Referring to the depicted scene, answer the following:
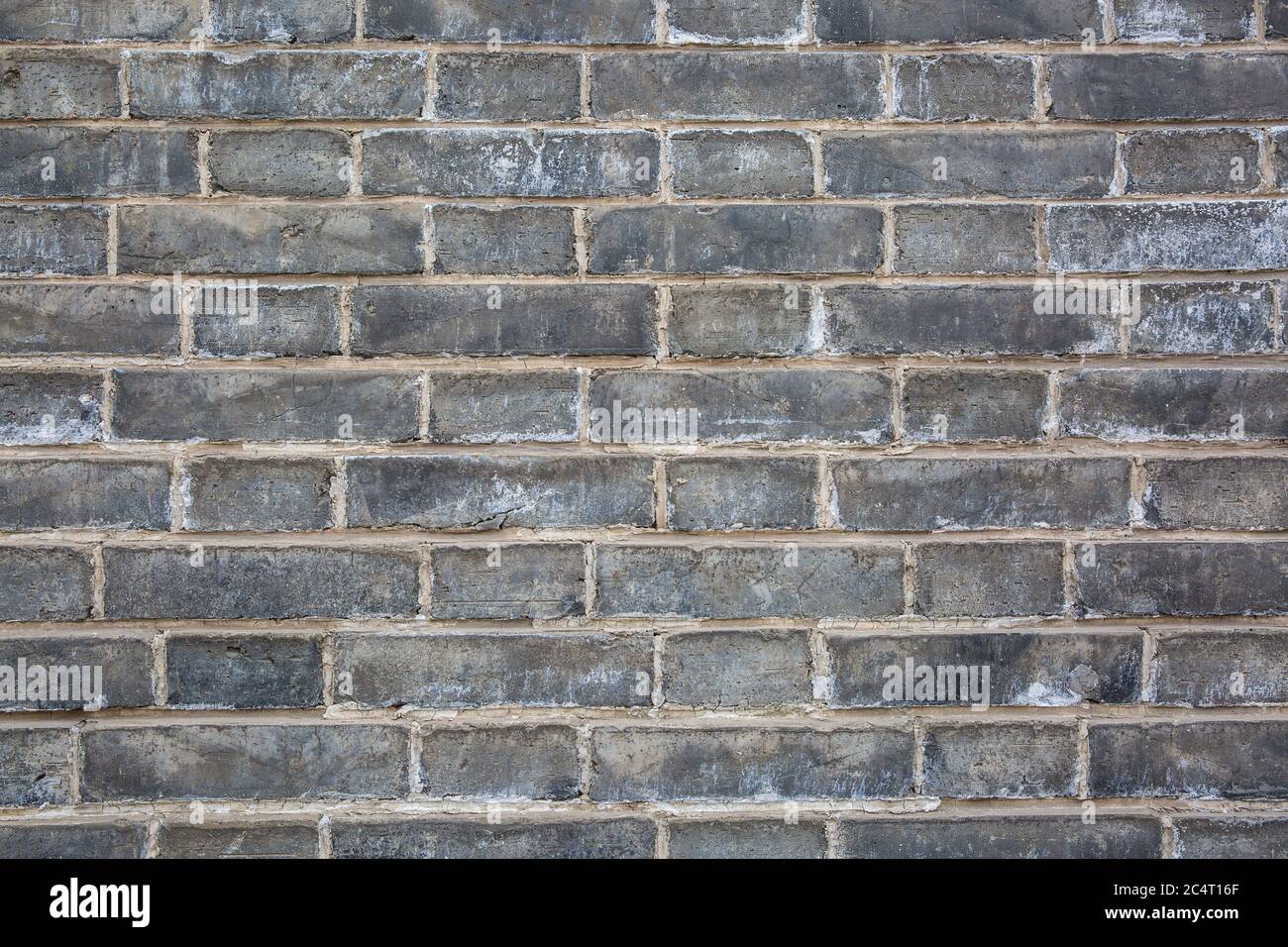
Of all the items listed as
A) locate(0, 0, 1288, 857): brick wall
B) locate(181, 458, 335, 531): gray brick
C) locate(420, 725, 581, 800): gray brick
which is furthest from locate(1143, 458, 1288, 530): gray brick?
locate(181, 458, 335, 531): gray brick

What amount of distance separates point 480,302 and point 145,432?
2.03 ft

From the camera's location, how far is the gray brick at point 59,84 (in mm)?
1679

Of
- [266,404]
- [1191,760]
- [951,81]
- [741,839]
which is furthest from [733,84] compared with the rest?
[1191,760]

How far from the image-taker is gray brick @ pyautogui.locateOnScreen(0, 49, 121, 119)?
168 cm

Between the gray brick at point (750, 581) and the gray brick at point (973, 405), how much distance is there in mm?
225

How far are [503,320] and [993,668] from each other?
1.05m

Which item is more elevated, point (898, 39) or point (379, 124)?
point (898, 39)

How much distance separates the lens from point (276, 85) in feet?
5.55

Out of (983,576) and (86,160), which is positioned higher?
(86,160)

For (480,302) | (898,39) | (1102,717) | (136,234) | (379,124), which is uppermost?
(898,39)

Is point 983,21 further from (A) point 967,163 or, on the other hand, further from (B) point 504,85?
(B) point 504,85
